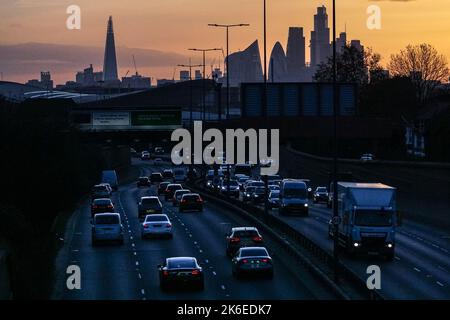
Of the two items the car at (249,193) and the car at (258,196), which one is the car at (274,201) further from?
the car at (249,193)

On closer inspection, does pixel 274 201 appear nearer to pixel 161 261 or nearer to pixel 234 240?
pixel 234 240

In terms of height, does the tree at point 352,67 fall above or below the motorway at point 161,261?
above

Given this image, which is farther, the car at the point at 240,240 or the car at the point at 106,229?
the car at the point at 106,229

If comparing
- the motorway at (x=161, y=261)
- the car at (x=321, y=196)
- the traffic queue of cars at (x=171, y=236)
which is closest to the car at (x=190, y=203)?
the traffic queue of cars at (x=171, y=236)

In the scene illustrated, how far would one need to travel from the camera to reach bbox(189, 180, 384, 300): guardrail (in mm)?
34375

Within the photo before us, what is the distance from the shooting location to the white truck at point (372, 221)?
151ft

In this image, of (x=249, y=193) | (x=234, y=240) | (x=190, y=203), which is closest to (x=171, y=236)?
(x=234, y=240)

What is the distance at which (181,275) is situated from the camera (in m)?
37.3

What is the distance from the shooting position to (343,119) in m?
87.8

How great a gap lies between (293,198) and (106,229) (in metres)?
22.4

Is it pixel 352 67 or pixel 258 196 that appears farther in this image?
pixel 352 67

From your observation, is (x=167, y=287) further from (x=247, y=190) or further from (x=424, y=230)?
(x=247, y=190)

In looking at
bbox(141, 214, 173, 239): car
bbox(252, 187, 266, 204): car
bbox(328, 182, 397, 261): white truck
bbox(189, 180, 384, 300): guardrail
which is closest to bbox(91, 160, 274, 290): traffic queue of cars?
bbox(141, 214, 173, 239): car

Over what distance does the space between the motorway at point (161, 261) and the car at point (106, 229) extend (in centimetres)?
44
